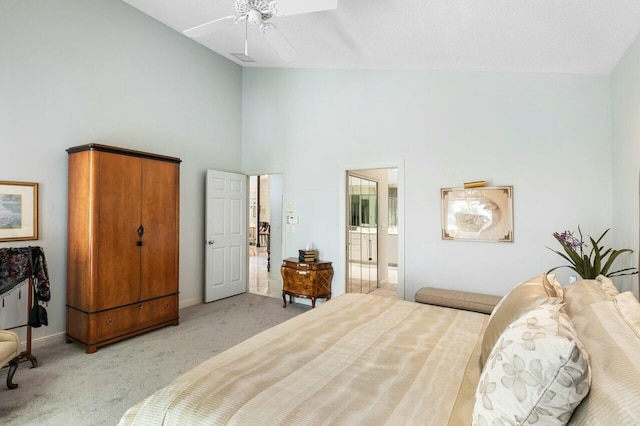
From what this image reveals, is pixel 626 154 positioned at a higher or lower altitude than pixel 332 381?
higher

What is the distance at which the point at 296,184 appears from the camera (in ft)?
16.6

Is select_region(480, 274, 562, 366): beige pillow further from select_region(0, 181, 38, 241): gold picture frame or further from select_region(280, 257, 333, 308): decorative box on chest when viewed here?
select_region(0, 181, 38, 241): gold picture frame

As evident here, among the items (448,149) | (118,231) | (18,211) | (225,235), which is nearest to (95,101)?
(18,211)

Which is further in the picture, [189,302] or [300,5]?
[189,302]

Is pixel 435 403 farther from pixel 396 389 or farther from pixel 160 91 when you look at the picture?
pixel 160 91

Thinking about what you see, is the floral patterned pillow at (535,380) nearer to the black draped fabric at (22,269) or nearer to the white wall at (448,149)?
the white wall at (448,149)

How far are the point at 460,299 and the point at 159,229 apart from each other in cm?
345

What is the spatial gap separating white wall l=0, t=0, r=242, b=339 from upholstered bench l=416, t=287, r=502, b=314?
3368 millimetres

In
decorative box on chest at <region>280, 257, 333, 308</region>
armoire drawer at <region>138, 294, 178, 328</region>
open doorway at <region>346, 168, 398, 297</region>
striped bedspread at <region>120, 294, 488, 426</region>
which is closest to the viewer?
striped bedspread at <region>120, 294, 488, 426</region>

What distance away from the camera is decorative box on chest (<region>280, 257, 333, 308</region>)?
14.6 ft

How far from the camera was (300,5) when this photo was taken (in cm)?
232

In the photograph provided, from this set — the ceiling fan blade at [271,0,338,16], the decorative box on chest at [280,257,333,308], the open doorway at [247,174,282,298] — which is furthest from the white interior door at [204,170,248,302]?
the ceiling fan blade at [271,0,338,16]

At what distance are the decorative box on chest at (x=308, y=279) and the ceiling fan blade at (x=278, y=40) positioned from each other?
265 centimetres

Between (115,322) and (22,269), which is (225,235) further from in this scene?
(22,269)
